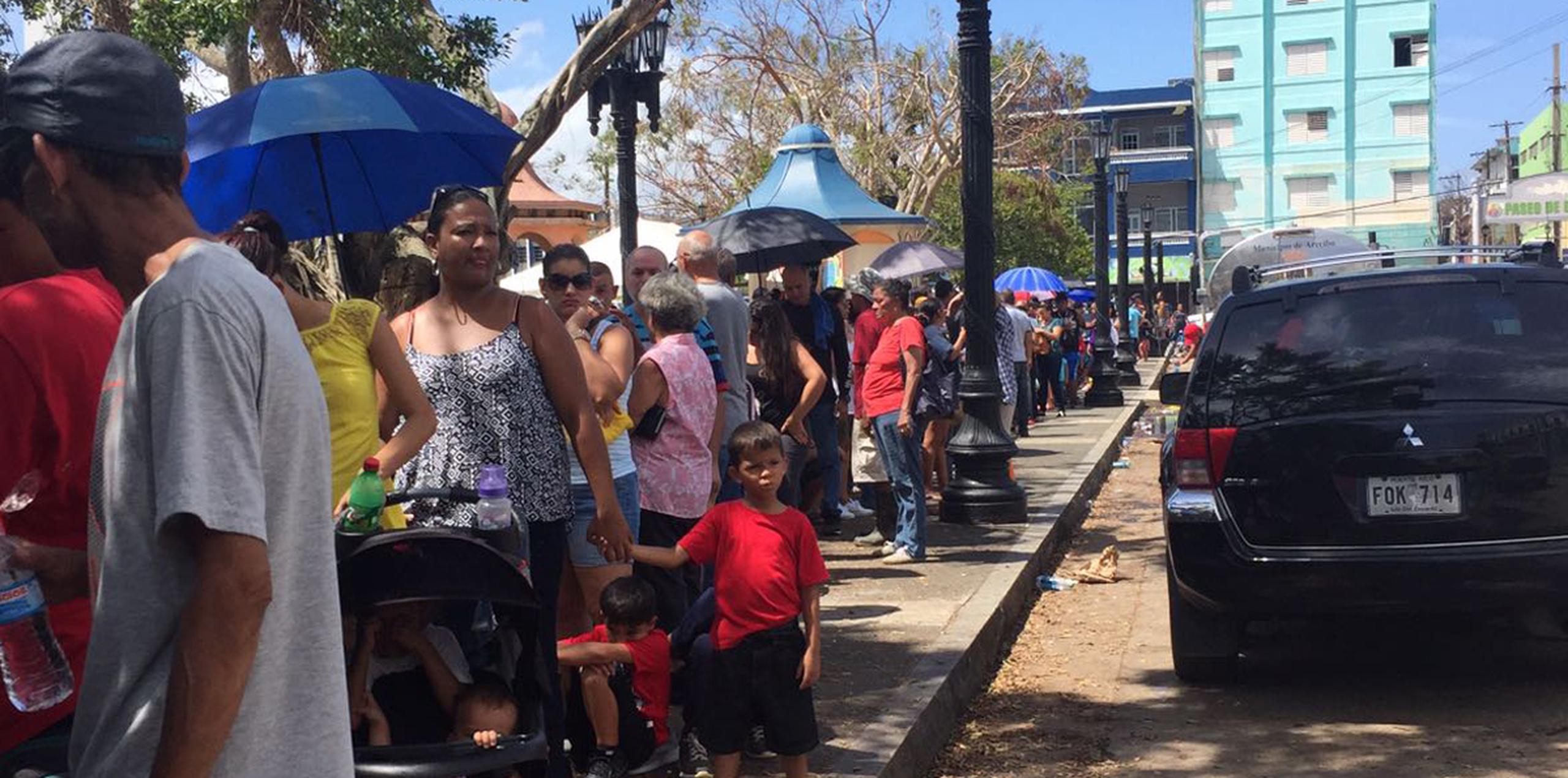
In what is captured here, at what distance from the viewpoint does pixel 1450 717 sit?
6652mm

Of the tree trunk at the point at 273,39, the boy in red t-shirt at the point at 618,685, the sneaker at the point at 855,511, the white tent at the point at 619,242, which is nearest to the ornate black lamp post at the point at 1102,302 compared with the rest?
the white tent at the point at 619,242

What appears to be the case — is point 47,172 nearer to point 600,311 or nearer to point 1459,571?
point 600,311

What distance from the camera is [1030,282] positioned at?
88.8ft

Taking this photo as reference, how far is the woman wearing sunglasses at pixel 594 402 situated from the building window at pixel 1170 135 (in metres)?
75.7

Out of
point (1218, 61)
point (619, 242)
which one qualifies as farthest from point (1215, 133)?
point (619, 242)

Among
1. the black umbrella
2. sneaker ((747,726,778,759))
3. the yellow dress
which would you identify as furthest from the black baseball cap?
the black umbrella

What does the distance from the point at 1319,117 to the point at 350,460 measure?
7908 centimetres

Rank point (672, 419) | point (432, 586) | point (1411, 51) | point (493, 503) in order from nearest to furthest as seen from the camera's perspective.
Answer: point (432, 586) → point (493, 503) → point (672, 419) → point (1411, 51)

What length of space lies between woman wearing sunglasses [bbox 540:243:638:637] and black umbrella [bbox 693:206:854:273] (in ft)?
14.1

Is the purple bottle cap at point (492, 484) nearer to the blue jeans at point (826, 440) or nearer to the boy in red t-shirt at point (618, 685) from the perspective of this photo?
the boy in red t-shirt at point (618, 685)

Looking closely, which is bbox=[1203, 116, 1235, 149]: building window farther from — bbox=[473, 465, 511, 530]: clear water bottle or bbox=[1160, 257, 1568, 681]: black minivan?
bbox=[473, 465, 511, 530]: clear water bottle

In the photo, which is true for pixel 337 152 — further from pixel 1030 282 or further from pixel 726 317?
pixel 1030 282

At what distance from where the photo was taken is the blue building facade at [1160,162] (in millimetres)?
77375

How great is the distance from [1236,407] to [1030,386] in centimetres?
1523
